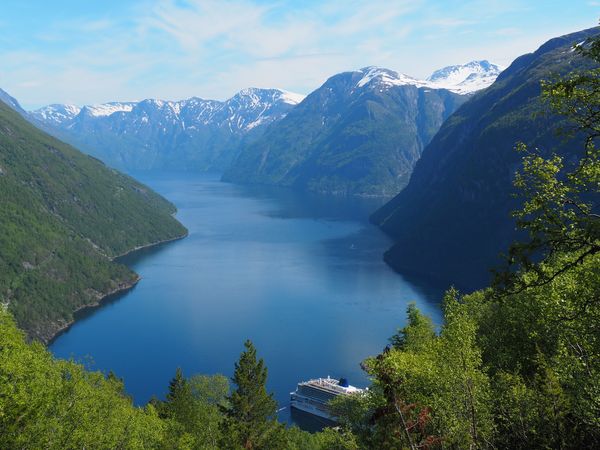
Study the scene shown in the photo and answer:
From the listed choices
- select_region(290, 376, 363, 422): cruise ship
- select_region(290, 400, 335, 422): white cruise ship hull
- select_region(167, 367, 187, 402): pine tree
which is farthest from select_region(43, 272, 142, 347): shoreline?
select_region(167, 367, 187, 402): pine tree

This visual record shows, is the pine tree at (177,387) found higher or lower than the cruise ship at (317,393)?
higher

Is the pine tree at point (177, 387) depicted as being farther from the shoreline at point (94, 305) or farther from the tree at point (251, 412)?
the shoreline at point (94, 305)

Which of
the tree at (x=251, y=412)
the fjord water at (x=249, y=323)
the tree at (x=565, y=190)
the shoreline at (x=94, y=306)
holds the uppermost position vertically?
the tree at (x=565, y=190)

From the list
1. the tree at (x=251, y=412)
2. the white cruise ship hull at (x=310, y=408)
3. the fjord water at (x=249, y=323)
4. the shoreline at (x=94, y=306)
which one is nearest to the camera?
the tree at (x=251, y=412)

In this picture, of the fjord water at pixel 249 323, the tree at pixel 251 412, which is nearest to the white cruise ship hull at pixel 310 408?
the fjord water at pixel 249 323

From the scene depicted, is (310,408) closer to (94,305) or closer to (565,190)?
(565,190)

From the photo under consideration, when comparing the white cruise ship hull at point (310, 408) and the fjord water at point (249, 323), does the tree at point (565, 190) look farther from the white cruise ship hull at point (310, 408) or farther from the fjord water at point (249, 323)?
the fjord water at point (249, 323)

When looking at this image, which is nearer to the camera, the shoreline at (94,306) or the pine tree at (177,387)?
the pine tree at (177,387)

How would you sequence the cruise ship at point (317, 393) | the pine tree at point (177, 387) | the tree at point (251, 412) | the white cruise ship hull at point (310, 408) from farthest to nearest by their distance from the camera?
the white cruise ship hull at point (310, 408), the cruise ship at point (317, 393), the pine tree at point (177, 387), the tree at point (251, 412)

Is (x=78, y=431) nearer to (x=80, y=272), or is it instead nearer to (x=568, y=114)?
(x=568, y=114)
